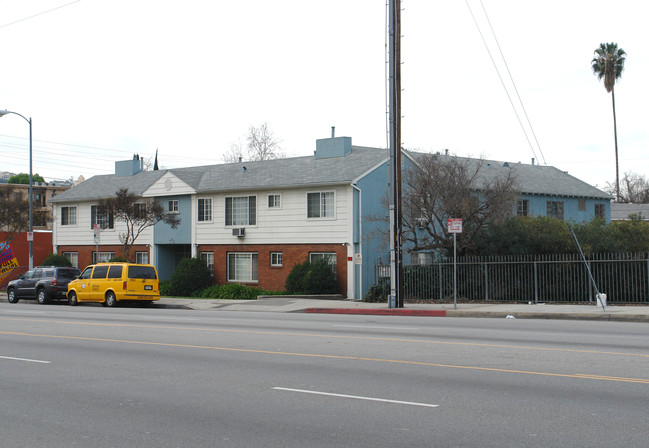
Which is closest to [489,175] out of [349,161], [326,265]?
[349,161]

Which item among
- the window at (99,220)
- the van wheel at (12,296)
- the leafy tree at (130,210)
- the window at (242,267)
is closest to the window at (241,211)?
the window at (242,267)

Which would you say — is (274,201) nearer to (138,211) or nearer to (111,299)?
(138,211)

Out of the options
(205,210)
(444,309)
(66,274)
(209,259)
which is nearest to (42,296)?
(66,274)

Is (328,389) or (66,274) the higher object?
(66,274)

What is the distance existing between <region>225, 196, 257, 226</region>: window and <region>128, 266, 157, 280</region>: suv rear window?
813 centimetres

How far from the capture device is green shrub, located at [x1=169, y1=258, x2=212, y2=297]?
37625 millimetres

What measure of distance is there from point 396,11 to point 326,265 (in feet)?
42.0

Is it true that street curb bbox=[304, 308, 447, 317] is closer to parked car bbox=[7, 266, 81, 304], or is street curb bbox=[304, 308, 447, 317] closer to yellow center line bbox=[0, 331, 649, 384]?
yellow center line bbox=[0, 331, 649, 384]

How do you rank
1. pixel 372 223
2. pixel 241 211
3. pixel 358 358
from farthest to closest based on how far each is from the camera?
pixel 241 211 < pixel 372 223 < pixel 358 358

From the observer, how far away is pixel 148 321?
2092 centimetres

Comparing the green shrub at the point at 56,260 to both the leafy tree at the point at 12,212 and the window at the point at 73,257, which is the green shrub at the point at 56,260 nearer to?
the window at the point at 73,257

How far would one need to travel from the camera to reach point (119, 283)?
98.9 ft

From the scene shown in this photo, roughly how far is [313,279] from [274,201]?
5.60m

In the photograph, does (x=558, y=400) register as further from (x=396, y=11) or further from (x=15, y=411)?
(x=396, y=11)
